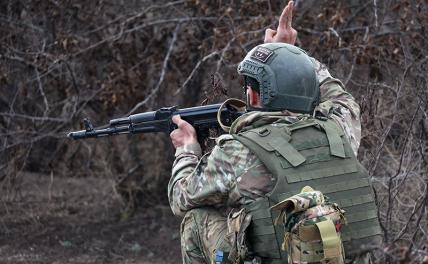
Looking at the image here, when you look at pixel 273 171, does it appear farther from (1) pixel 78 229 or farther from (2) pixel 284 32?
(1) pixel 78 229

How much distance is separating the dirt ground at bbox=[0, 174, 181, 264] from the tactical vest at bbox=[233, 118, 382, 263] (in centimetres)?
357

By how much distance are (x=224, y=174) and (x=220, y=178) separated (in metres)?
0.03

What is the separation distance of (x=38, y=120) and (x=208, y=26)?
1772 millimetres

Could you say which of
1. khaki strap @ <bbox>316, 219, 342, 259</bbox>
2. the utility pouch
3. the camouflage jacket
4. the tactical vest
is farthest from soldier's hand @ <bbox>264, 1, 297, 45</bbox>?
khaki strap @ <bbox>316, 219, 342, 259</bbox>

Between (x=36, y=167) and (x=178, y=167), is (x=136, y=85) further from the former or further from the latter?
(x=178, y=167)

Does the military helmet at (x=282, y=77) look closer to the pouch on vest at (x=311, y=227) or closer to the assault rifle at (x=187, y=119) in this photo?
the assault rifle at (x=187, y=119)

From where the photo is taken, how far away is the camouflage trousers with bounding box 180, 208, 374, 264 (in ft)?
13.4

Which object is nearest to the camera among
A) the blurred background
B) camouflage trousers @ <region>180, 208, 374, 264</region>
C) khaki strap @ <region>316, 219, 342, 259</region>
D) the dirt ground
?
khaki strap @ <region>316, 219, 342, 259</region>

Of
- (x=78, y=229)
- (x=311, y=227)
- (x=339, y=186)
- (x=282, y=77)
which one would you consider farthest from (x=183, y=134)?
(x=78, y=229)

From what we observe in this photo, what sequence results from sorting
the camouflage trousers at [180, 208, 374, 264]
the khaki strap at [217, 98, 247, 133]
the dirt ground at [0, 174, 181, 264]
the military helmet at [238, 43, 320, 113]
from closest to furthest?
the military helmet at [238, 43, 320, 113] → the camouflage trousers at [180, 208, 374, 264] → the khaki strap at [217, 98, 247, 133] → the dirt ground at [0, 174, 181, 264]

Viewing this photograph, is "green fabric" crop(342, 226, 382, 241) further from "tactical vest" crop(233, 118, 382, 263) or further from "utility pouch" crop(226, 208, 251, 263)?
"utility pouch" crop(226, 208, 251, 263)

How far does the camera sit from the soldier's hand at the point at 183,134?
4.24 m

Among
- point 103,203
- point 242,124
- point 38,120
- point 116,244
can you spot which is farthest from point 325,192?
point 103,203

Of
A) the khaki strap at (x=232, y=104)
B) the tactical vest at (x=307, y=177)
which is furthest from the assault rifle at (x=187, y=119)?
the tactical vest at (x=307, y=177)
